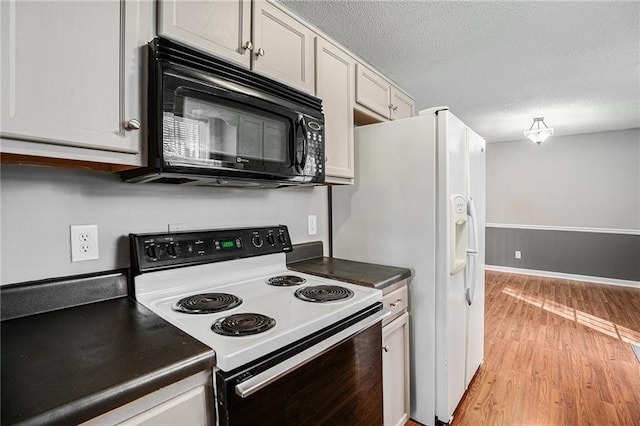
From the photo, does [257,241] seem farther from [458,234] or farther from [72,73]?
[458,234]

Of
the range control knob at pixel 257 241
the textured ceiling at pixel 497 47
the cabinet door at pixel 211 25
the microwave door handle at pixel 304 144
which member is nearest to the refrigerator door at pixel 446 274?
the textured ceiling at pixel 497 47

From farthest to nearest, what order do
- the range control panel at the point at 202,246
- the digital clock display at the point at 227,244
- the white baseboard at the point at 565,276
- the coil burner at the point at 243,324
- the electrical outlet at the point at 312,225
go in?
the white baseboard at the point at 565,276 < the electrical outlet at the point at 312,225 < the digital clock display at the point at 227,244 < the range control panel at the point at 202,246 < the coil burner at the point at 243,324

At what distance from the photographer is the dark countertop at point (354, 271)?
1556mm

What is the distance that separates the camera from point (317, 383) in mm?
1004

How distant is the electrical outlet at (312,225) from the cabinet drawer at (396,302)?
0.65m

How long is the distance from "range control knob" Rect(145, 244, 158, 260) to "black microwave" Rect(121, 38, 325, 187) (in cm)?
25

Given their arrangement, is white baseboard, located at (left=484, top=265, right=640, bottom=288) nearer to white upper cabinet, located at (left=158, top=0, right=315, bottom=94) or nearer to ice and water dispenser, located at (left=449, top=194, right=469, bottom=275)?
ice and water dispenser, located at (left=449, top=194, right=469, bottom=275)

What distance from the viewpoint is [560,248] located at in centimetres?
520

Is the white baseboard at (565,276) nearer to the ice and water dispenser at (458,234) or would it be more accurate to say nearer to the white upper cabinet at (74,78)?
the ice and water dispenser at (458,234)

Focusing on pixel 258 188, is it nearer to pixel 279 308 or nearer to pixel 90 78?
pixel 279 308

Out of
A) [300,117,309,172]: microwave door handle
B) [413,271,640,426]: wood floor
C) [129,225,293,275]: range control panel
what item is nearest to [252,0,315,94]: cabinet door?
[300,117,309,172]: microwave door handle

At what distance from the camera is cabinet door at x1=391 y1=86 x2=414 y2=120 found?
2333 millimetres

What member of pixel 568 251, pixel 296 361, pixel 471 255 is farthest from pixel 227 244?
pixel 568 251

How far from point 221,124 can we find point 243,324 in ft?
2.23
